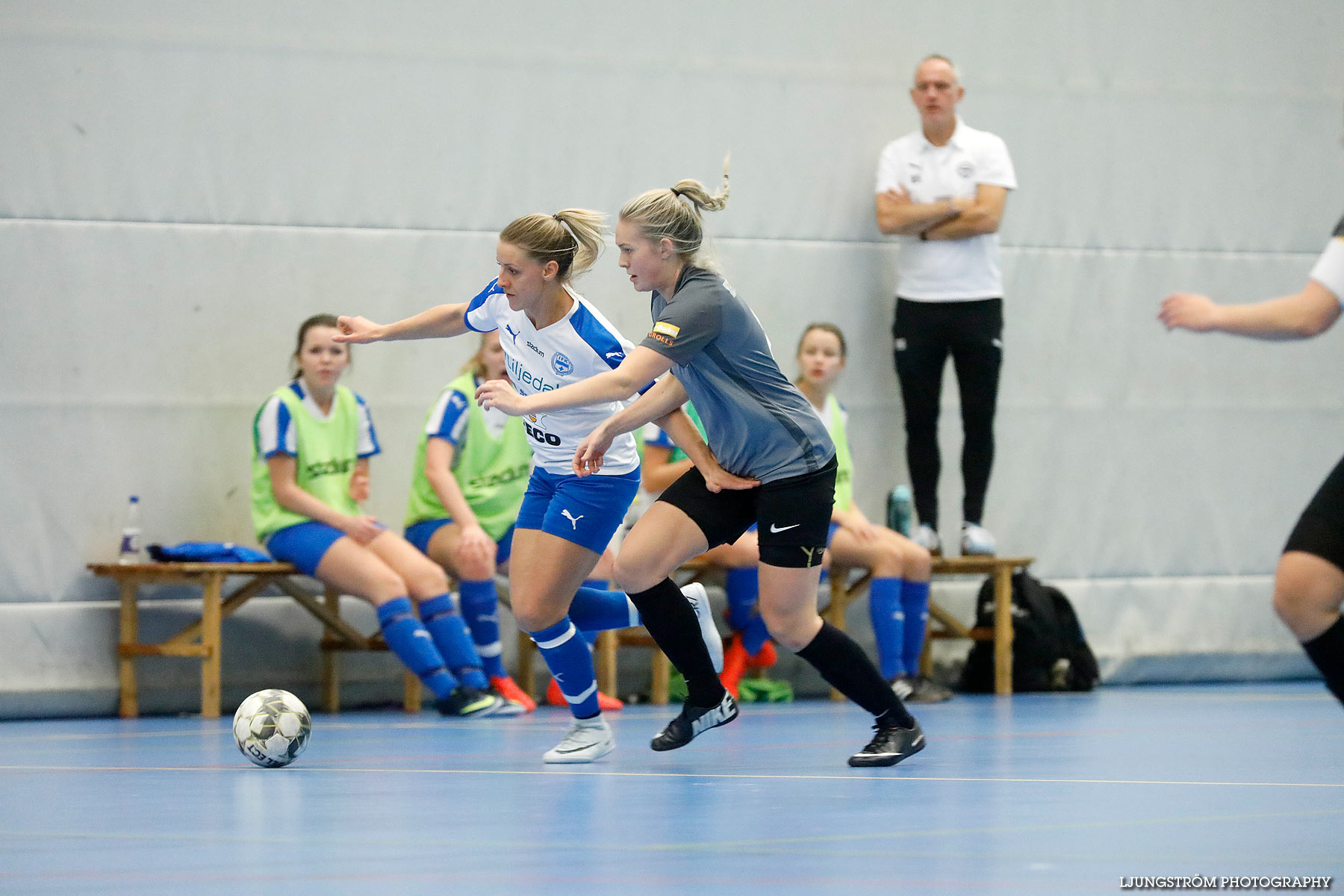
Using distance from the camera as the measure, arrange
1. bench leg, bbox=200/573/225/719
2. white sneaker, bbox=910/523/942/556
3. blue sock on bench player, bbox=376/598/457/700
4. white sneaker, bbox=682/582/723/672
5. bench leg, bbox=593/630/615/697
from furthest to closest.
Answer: white sneaker, bbox=910/523/942/556
bench leg, bbox=593/630/615/697
bench leg, bbox=200/573/225/719
blue sock on bench player, bbox=376/598/457/700
white sneaker, bbox=682/582/723/672

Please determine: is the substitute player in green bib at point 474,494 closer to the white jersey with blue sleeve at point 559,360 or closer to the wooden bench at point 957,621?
the wooden bench at point 957,621

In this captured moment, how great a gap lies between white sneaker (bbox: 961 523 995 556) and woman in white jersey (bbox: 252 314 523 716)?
8.31 feet

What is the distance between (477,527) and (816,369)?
1.79 meters

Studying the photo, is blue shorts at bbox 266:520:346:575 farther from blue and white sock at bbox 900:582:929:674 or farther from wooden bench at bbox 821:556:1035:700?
blue and white sock at bbox 900:582:929:674

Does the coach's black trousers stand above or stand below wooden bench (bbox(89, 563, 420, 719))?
above

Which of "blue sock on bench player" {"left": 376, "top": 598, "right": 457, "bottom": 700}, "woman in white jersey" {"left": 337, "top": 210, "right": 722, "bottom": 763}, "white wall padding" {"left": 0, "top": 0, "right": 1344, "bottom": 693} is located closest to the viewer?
"woman in white jersey" {"left": 337, "top": 210, "right": 722, "bottom": 763}

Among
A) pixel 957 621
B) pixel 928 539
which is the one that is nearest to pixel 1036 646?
pixel 957 621

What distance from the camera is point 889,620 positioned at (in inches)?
300

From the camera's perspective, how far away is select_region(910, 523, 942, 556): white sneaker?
8.12 m

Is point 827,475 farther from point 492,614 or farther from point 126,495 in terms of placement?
point 126,495

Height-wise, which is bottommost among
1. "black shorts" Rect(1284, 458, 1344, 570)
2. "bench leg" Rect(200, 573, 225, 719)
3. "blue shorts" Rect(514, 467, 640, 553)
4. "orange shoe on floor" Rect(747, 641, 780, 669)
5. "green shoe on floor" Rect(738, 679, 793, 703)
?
"green shoe on floor" Rect(738, 679, 793, 703)

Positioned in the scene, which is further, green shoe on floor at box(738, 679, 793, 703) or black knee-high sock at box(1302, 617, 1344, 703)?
green shoe on floor at box(738, 679, 793, 703)

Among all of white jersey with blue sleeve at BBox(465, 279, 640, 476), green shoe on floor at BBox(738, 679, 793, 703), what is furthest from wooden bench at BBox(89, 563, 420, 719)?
white jersey with blue sleeve at BBox(465, 279, 640, 476)

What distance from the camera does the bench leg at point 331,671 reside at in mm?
7457
